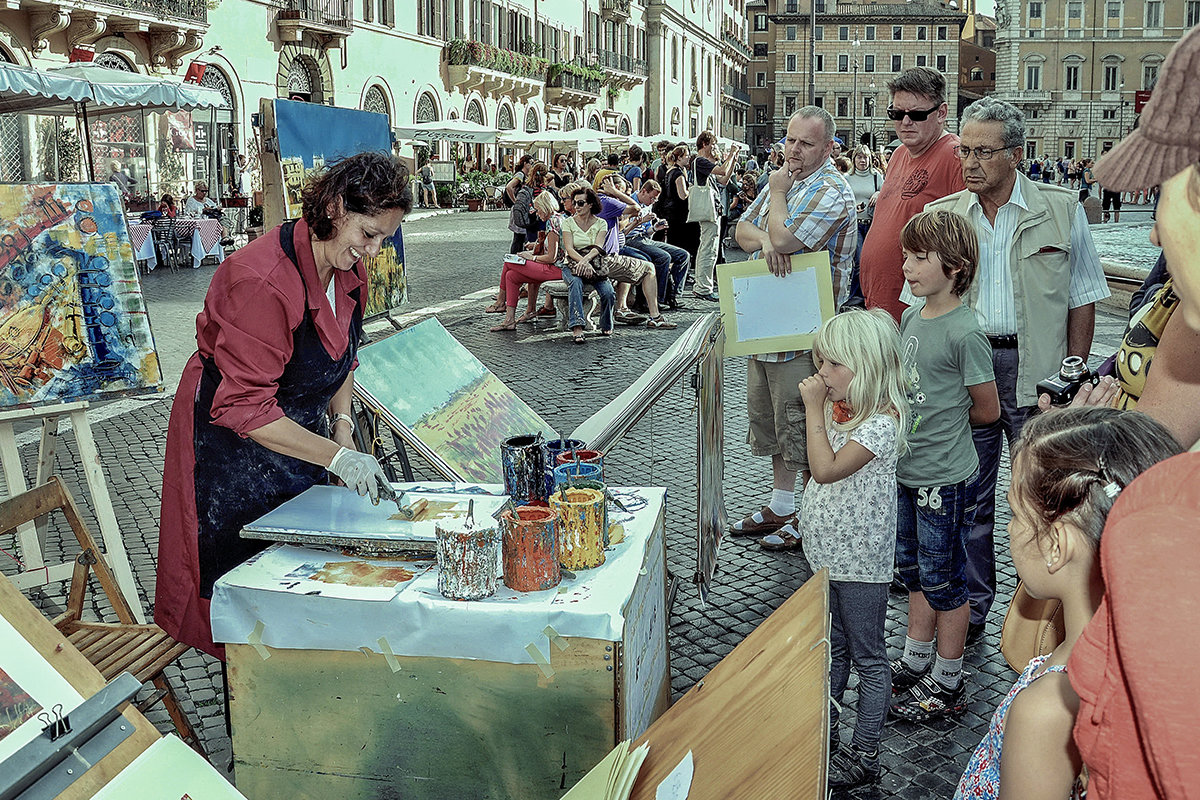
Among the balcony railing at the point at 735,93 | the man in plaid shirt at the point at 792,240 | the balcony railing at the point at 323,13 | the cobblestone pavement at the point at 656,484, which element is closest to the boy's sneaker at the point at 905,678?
the cobblestone pavement at the point at 656,484

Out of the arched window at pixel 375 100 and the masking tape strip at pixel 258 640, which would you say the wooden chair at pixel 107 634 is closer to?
the masking tape strip at pixel 258 640

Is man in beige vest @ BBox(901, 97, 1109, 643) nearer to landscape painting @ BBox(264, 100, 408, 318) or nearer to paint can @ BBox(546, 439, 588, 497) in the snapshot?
paint can @ BBox(546, 439, 588, 497)

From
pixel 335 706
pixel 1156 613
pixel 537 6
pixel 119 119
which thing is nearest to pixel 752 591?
pixel 335 706

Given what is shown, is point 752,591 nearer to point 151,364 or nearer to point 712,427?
point 712,427

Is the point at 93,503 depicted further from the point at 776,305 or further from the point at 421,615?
the point at 776,305

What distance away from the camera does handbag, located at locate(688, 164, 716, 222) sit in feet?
37.1

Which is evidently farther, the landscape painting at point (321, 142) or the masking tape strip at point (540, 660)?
the landscape painting at point (321, 142)

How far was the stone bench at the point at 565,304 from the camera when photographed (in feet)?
33.5

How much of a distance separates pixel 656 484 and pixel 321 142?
2251 mm

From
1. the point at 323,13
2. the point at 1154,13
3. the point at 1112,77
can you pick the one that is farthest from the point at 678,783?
the point at 1154,13

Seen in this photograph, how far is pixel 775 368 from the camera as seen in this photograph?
4.22m

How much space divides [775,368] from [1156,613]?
3.48m

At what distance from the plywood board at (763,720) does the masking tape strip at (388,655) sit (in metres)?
0.53

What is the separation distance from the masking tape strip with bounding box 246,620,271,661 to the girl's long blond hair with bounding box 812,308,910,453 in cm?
148
